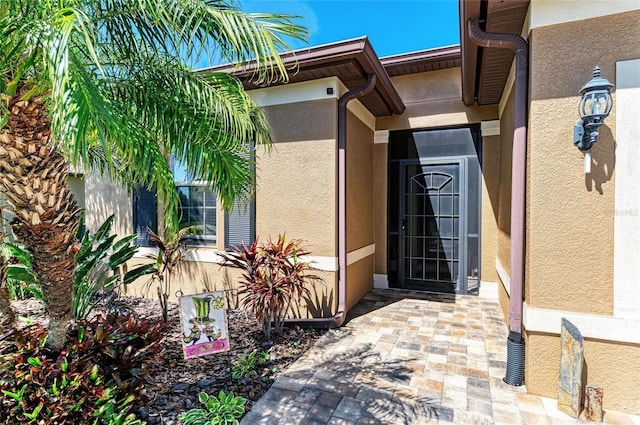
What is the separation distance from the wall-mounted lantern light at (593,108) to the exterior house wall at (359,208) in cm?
317

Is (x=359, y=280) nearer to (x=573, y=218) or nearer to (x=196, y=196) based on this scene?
(x=196, y=196)

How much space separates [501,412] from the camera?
2807mm

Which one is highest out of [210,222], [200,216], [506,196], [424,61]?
[424,61]

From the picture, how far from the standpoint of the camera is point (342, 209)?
5.00m

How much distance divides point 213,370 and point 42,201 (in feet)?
7.82

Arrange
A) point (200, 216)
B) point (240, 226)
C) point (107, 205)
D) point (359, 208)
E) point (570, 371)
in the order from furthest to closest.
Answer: point (107, 205)
point (200, 216)
point (359, 208)
point (240, 226)
point (570, 371)

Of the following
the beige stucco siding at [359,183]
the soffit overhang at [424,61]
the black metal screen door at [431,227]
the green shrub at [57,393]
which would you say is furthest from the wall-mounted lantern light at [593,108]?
the green shrub at [57,393]

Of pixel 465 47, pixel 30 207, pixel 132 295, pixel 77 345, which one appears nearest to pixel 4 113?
pixel 30 207

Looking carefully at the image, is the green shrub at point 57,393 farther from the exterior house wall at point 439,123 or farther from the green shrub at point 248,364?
the exterior house wall at point 439,123

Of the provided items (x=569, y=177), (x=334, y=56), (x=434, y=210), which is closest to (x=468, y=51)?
(x=334, y=56)

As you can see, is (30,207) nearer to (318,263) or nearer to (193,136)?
(193,136)

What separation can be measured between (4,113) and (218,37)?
Result: 1.67 m

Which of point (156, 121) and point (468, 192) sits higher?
point (156, 121)

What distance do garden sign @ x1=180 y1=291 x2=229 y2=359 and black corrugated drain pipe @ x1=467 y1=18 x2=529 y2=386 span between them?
3.19m
